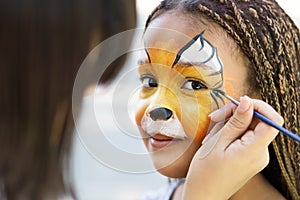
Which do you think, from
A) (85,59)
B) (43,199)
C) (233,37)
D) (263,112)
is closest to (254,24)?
(233,37)

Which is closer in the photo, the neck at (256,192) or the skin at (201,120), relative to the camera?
the skin at (201,120)

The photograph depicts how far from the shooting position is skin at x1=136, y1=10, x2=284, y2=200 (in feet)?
2.26

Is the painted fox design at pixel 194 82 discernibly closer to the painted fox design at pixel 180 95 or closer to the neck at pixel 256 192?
the painted fox design at pixel 180 95

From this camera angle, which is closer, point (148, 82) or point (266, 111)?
point (266, 111)

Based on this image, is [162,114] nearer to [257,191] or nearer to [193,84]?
[193,84]

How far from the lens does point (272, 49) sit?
776 mm

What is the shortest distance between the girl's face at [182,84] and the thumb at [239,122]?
6 cm

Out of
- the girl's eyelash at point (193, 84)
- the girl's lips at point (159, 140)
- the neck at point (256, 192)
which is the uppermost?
the girl's eyelash at point (193, 84)

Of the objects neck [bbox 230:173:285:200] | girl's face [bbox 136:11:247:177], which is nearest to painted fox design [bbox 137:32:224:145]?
girl's face [bbox 136:11:247:177]

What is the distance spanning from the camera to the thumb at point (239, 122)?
662mm

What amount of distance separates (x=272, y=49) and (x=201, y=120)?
0.14 metres

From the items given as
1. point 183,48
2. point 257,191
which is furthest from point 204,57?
point 257,191

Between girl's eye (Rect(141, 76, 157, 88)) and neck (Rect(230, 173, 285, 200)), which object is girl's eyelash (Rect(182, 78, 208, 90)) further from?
neck (Rect(230, 173, 285, 200))

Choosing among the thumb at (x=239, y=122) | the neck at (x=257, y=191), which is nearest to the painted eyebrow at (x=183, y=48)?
the thumb at (x=239, y=122)
